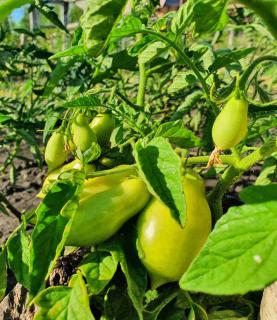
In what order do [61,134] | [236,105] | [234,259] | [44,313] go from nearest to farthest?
[234,259] < [236,105] < [44,313] < [61,134]

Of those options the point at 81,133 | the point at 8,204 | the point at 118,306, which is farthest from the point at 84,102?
the point at 8,204

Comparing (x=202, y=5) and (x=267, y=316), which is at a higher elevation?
(x=202, y=5)

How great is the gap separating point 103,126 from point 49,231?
329 millimetres

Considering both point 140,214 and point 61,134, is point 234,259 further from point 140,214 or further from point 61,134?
point 61,134

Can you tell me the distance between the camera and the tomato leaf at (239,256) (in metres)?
0.46

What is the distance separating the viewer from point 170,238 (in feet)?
2.38

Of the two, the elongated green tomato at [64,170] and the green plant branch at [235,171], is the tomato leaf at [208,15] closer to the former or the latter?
the green plant branch at [235,171]

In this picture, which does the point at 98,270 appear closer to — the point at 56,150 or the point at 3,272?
the point at 3,272

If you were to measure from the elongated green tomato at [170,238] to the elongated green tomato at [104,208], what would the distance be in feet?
0.10

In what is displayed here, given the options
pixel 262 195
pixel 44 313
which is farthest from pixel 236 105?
pixel 44 313

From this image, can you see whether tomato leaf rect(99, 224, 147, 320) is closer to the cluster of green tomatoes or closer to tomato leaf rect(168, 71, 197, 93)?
the cluster of green tomatoes

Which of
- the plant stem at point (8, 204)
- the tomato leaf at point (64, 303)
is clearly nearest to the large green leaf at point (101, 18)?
the tomato leaf at point (64, 303)

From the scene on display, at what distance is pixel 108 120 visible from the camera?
1002 mm

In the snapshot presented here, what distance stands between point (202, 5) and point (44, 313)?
485 mm
